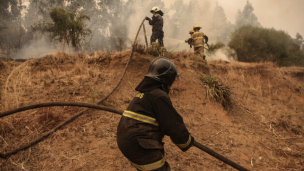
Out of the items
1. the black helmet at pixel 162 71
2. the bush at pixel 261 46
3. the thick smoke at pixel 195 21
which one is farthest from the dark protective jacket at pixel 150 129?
the thick smoke at pixel 195 21

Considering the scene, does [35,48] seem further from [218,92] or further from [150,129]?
[150,129]

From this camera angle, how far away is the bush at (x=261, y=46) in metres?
13.2

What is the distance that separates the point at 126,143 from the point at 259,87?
775 centimetres

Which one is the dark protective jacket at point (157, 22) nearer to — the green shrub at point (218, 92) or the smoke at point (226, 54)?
the green shrub at point (218, 92)

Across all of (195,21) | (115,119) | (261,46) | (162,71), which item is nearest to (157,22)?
(115,119)

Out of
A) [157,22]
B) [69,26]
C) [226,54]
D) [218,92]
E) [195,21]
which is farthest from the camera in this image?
[195,21]

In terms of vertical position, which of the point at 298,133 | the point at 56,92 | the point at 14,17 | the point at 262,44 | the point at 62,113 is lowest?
the point at 298,133

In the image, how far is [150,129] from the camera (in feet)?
5.62

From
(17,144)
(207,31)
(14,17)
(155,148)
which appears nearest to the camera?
(155,148)

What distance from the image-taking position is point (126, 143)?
66.9 inches

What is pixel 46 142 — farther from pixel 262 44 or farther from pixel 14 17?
pixel 14 17

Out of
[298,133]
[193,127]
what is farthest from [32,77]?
[298,133]

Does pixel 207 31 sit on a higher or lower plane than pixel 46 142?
higher

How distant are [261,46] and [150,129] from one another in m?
14.6
